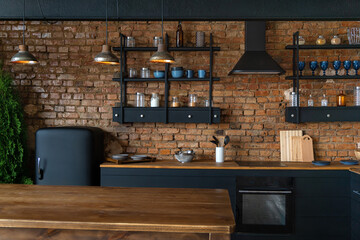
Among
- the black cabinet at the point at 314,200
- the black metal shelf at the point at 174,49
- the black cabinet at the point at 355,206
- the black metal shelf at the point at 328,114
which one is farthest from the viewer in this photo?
the black metal shelf at the point at 174,49

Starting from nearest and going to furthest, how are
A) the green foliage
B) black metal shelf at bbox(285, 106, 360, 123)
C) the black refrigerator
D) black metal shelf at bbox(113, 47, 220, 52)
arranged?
1. the black refrigerator
2. the green foliage
3. black metal shelf at bbox(285, 106, 360, 123)
4. black metal shelf at bbox(113, 47, 220, 52)

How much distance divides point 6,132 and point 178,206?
311cm

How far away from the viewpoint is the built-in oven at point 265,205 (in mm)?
3928

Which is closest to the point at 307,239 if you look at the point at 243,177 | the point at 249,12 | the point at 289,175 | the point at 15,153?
the point at 289,175

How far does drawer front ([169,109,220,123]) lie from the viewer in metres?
4.47

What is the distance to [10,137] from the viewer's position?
4332mm

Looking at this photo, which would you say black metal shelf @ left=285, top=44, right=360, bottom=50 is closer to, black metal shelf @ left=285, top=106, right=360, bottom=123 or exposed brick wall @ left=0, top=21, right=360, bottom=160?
exposed brick wall @ left=0, top=21, right=360, bottom=160

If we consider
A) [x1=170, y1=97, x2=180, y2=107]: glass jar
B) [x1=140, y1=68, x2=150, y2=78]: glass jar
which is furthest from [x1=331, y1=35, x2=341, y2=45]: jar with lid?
[x1=140, y1=68, x2=150, y2=78]: glass jar

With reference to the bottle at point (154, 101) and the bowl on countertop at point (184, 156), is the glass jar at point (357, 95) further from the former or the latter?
the bottle at point (154, 101)

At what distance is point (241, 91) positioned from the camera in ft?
15.3

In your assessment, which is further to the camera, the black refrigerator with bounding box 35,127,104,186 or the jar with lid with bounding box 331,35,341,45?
the jar with lid with bounding box 331,35,341,45

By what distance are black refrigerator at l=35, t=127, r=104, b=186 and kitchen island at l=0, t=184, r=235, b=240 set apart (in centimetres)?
168

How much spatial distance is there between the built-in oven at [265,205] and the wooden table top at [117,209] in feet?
5.01

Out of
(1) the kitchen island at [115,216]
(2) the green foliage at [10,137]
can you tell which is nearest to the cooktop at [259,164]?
(1) the kitchen island at [115,216]
